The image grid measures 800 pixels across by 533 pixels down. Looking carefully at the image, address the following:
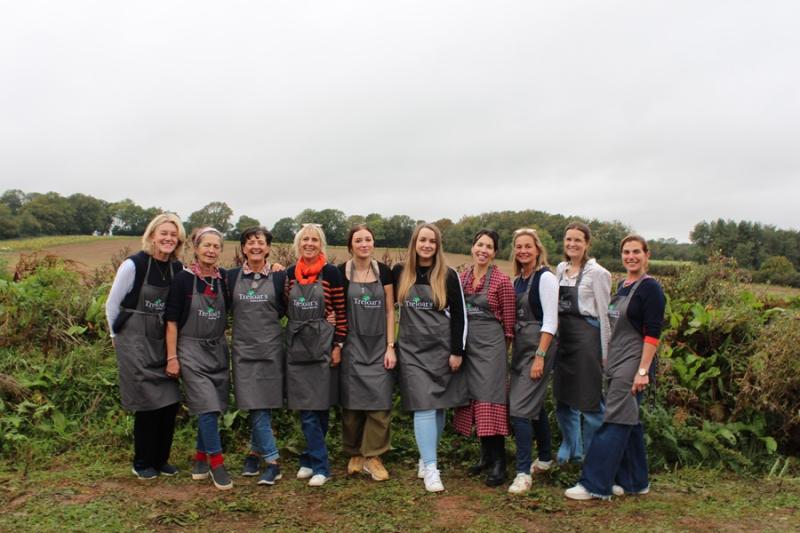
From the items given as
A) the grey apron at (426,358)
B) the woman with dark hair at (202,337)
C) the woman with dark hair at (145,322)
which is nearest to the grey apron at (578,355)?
the grey apron at (426,358)

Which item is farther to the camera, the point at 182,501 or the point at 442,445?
the point at 442,445

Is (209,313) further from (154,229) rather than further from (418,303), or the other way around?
(418,303)

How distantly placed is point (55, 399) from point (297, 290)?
3.25 meters

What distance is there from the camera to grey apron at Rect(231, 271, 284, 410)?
4.48 meters

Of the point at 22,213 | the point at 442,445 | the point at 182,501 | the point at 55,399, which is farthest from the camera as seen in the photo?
the point at 22,213

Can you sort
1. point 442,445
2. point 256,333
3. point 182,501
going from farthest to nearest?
point 442,445 < point 256,333 < point 182,501

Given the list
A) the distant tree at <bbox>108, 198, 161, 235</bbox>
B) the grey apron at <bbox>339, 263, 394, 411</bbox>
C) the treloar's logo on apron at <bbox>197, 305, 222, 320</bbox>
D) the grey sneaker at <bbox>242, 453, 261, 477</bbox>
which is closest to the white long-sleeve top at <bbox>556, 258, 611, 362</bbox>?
the grey apron at <bbox>339, 263, 394, 411</bbox>

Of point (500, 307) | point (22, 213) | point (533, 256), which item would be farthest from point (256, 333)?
point (22, 213)

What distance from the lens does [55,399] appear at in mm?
5875

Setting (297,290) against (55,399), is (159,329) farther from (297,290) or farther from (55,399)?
(55,399)

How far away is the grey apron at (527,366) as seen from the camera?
14.5 feet

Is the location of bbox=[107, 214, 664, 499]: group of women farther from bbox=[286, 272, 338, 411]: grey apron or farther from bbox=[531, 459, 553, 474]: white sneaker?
bbox=[531, 459, 553, 474]: white sneaker

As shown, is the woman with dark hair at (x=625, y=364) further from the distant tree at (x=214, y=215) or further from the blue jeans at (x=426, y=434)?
the distant tree at (x=214, y=215)

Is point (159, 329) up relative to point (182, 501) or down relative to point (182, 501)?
up
